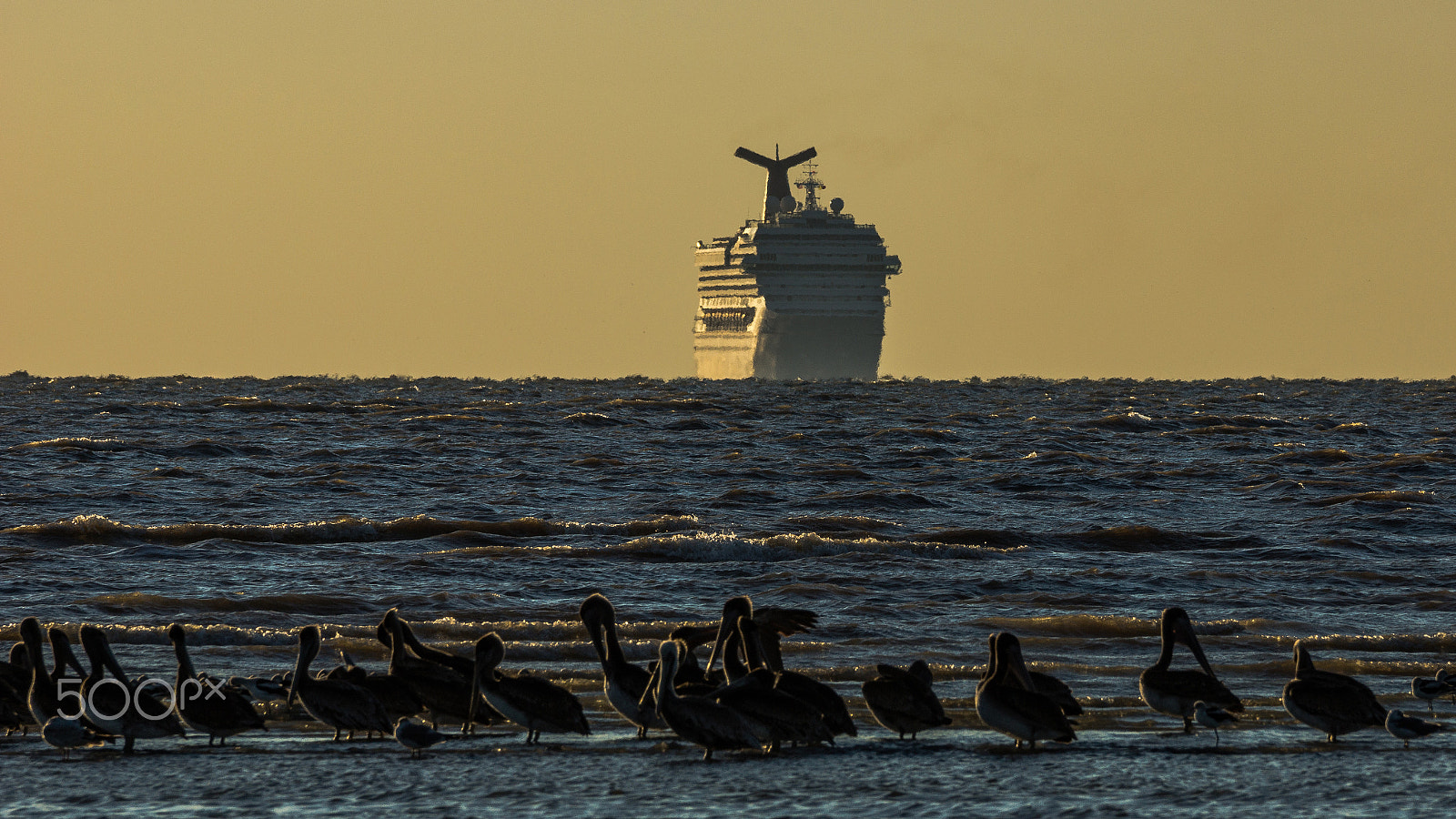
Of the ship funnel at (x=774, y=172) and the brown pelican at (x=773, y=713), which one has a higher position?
the ship funnel at (x=774, y=172)

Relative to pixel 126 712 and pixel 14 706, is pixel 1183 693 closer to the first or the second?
pixel 126 712

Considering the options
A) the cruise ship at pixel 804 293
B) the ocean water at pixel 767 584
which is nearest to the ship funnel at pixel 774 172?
the cruise ship at pixel 804 293

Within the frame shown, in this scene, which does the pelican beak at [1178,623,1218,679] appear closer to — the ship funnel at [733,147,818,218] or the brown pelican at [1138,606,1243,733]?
the brown pelican at [1138,606,1243,733]

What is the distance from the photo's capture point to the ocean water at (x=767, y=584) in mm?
6723

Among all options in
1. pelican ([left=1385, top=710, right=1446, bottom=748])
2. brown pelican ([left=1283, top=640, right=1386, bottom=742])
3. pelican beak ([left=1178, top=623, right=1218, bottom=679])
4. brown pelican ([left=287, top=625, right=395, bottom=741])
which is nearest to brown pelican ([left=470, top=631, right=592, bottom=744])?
brown pelican ([left=287, top=625, right=395, bottom=741])

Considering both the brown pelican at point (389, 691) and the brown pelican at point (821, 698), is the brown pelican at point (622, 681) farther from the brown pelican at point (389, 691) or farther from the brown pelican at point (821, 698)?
the brown pelican at point (389, 691)

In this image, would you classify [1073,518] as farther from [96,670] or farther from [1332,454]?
[96,670]

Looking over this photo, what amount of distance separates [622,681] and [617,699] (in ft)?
0.36

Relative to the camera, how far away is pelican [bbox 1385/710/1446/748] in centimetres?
778

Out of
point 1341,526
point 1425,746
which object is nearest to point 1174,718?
point 1425,746

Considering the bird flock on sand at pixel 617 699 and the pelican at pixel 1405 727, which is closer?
the bird flock on sand at pixel 617 699

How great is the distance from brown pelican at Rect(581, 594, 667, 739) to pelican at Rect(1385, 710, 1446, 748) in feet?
11.5

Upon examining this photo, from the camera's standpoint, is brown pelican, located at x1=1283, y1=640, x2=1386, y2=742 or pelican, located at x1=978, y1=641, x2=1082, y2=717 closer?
brown pelican, located at x1=1283, y1=640, x2=1386, y2=742

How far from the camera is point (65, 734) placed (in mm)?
7359
